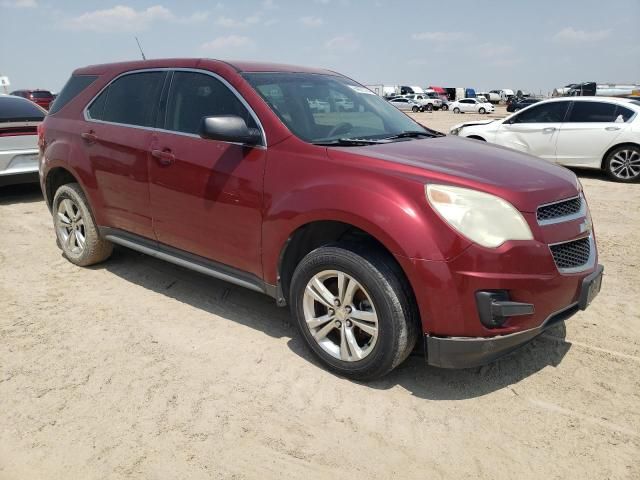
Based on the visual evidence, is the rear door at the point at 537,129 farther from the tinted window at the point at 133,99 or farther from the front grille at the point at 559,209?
the tinted window at the point at 133,99

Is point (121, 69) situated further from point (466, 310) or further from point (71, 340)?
point (466, 310)

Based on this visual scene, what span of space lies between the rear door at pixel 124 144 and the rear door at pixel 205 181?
0.15 metres

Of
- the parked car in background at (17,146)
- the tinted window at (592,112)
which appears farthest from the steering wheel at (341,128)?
the tinted window at (592,112)

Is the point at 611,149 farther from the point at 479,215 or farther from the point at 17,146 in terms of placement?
the point at 17,146

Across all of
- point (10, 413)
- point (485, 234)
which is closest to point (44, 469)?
point (10, 413)

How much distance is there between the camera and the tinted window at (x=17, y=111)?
764 cm

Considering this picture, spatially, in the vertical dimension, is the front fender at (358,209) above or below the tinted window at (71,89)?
below

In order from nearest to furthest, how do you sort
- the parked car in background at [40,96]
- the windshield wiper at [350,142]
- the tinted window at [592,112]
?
the windshield wiper at [350,142], the tinted window at [592,112], the parked car in background at [40,96]

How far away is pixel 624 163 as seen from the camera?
911 centimetres

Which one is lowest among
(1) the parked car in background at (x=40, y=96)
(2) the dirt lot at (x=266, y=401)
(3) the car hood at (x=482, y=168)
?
(2) the dirt lot at (x=266, y=401)

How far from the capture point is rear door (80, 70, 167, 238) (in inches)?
153

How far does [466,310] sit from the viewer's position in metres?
A: 2.52

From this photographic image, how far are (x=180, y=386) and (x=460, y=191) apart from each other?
6.19 feet

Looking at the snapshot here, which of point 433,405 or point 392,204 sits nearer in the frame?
point 392,204
